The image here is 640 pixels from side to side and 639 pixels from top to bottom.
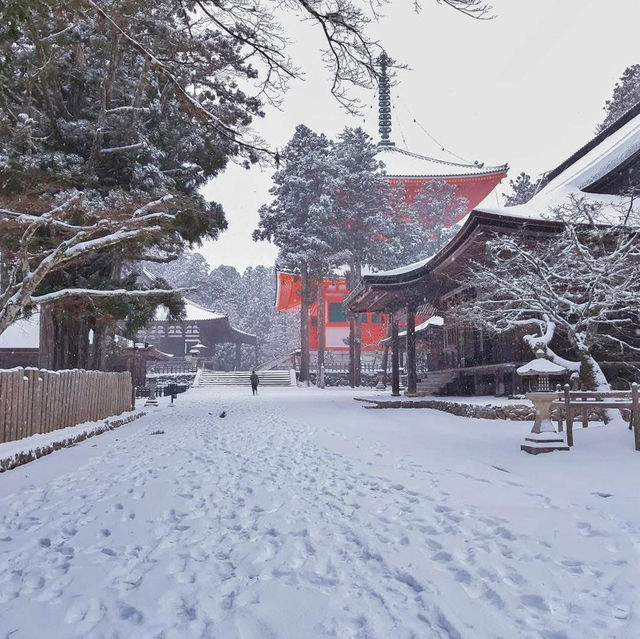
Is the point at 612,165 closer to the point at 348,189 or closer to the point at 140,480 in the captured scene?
the point at 140,480

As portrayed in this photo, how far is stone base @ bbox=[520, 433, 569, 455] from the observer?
21.0ft

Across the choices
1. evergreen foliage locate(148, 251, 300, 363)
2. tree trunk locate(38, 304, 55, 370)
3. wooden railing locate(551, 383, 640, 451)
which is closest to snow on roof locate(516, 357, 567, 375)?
wooden railing locate(551, 383, 640, 451)

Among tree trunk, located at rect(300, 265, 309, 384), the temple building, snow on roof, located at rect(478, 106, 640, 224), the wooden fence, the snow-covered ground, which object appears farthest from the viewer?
the temple building

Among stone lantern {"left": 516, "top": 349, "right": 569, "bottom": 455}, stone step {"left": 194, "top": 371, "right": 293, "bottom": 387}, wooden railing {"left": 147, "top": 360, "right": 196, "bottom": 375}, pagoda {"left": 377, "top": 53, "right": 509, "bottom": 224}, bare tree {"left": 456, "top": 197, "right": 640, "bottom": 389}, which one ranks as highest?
pagoda {"left": 377, "top": 53, "right": 509, "bottom": 224}

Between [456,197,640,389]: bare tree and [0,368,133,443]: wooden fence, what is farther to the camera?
[456,197,640,389]: bare tree

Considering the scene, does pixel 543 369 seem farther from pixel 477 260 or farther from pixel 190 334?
pixel 190 334

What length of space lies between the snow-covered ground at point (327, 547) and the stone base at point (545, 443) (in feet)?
0.42

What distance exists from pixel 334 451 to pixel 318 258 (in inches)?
889

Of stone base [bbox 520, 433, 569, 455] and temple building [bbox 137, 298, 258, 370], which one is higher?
temple building [bbox 137, 298, 258, 370]

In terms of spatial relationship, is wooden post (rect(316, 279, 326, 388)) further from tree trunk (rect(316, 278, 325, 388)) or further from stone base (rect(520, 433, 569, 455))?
stone base (rect(520, 433, 569, 455))

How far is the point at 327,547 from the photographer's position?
3.23 metres

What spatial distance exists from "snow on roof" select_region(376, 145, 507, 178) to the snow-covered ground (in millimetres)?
36455

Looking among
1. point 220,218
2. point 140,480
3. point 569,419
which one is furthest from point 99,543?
point 220,218

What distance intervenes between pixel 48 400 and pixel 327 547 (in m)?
6.51
